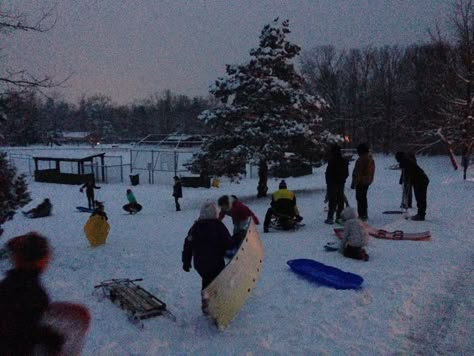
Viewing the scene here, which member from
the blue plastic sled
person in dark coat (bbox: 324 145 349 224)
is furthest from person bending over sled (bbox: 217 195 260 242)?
person in dark coat (bbox: 324 145 349 224)

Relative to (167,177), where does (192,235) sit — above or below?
above

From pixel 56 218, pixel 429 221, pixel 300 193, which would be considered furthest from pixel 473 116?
pixel 56 218

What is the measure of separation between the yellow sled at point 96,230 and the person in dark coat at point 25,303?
28.5ft

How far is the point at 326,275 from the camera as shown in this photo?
23.2 feet

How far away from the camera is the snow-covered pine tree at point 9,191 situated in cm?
1094

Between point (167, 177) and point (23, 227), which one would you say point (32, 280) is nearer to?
point (23, 227)

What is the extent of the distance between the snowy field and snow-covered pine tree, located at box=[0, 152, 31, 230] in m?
1.71

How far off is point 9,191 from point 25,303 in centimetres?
942

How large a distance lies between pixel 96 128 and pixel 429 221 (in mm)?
105545

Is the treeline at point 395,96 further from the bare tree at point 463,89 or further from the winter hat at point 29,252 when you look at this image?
the winter hat at point 29,252

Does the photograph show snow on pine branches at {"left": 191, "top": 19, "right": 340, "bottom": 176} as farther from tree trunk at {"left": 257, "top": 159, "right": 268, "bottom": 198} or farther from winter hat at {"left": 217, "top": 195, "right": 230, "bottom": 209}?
winter hat at {"left": 217, "top": 195, "right": 230, "bottom": 209}

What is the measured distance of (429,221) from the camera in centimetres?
1160

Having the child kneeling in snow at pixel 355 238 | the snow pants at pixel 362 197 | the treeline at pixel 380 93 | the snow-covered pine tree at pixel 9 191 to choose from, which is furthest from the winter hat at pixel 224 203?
the treeline at pixel 380 93

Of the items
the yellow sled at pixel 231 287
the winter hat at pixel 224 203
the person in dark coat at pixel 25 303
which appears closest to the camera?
the person in dark coat at pixel 25 303
